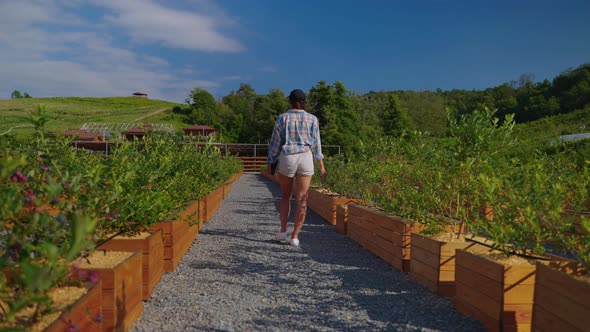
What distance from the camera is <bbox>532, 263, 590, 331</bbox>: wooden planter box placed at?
190cm

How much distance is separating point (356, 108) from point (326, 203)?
53.2 metres

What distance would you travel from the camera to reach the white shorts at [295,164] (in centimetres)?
498

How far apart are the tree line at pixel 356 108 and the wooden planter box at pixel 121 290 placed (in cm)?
2641

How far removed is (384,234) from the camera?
4.32 m

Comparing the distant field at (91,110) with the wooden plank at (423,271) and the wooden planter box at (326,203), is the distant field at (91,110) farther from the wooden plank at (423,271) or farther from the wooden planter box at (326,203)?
the wooden plank at (423,271)

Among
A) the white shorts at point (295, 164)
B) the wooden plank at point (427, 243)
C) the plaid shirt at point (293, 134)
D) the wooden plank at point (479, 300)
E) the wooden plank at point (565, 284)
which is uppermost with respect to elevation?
the plaid shirt at point (293, 134)

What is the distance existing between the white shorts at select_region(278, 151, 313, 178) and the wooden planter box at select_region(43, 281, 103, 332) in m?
3.16

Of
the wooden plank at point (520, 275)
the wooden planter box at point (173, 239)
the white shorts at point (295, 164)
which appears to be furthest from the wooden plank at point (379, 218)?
the wooden planter box at point (173, 239)

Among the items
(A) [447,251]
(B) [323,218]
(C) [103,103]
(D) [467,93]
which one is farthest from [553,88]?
(C) [103,103]

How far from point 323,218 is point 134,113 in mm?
71881

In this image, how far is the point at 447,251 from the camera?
3.10 meters

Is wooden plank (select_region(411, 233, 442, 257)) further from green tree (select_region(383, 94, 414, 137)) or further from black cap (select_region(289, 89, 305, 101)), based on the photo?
green tree (select_region(383, 94, 414, 137))

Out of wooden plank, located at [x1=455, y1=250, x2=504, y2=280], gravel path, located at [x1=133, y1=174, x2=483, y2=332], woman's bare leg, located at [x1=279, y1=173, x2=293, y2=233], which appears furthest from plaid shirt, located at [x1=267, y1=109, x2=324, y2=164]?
wooden plank, located at [x1=455, y1=250, x2=504, y2=280]

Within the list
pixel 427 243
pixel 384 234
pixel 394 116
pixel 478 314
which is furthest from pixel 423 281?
pixel 394 116
